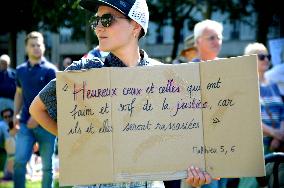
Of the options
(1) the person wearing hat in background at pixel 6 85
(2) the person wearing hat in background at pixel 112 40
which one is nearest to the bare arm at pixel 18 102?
(2) the person wearing hat in background at pixel 112 40

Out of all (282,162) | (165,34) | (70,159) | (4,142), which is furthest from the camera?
(165,34)

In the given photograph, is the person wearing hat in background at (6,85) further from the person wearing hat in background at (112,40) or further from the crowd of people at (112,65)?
the person wearing hat in background at (112,40)

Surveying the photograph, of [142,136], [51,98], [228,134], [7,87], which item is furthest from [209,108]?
[7,87]

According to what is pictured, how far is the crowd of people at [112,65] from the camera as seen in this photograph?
2.70m

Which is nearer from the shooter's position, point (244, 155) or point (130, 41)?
point (244, 155)

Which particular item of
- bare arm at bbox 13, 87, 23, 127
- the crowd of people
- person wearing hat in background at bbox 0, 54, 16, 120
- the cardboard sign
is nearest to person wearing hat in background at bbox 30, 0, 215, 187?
the crowd of people

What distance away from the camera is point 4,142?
29.3 feet

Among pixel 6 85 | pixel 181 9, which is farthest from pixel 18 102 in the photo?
pixel 181 9

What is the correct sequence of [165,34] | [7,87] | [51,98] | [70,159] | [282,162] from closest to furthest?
[70,159] → [51,98] → [282,162] → [7,87] → [165,34]

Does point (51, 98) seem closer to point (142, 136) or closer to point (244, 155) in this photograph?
point (142, 136)

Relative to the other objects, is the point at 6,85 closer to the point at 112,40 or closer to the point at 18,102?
the point at 18,102

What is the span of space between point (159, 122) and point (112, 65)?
0.39 meters

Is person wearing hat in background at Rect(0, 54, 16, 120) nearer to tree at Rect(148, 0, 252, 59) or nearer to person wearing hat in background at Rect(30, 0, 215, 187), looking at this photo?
person wearing hat in background at Rect(30, 0, 215, 187)

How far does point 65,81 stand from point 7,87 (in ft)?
26.4
